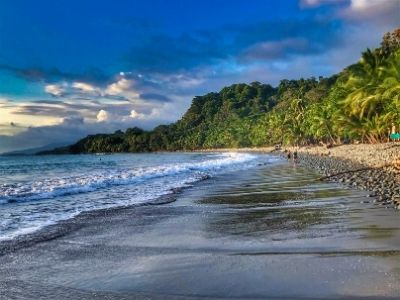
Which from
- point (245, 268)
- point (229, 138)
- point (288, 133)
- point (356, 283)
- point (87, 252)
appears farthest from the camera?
point (229, 138)

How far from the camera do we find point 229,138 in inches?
6590

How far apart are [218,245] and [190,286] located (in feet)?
8.49

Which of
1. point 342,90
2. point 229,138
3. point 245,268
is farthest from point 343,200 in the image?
point 229,138

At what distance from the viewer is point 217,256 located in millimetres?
7512

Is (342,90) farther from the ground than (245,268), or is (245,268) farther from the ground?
(342,90)

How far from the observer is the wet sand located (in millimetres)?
5723

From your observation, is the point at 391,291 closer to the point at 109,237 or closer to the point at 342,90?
the point at 109,237

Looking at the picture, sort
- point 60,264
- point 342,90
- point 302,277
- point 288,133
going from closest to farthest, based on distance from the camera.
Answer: point 302,277, point 60,264, point 342,90, point 288,133

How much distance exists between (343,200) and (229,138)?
15367 centimetres

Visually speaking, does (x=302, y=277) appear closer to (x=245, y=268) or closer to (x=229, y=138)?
(x=245, y=268)

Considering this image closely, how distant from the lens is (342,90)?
200ft

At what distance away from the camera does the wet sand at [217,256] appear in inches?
225

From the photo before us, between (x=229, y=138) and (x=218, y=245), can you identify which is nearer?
(x=218, y=245)

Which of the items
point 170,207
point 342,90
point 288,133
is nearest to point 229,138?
point 288,133
